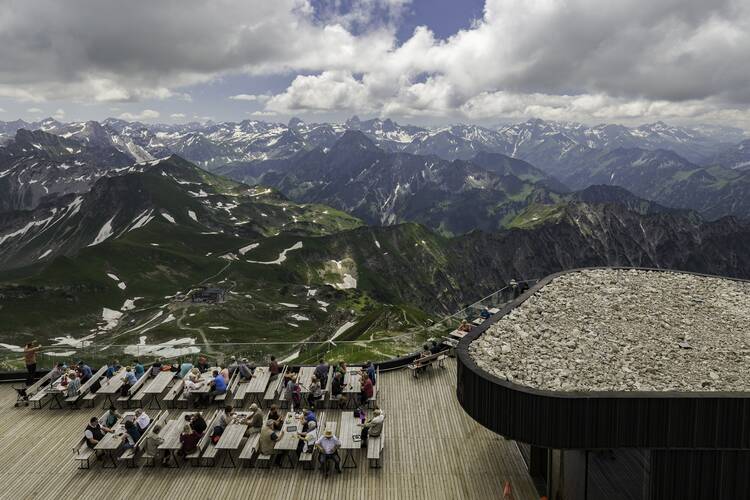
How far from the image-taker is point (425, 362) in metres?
27.0

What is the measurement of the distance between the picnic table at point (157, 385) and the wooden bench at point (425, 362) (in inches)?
517

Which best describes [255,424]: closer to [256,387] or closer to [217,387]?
[256,387]

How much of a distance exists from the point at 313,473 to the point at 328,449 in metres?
1.41

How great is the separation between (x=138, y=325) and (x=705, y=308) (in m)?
138

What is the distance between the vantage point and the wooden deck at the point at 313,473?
58.3ft

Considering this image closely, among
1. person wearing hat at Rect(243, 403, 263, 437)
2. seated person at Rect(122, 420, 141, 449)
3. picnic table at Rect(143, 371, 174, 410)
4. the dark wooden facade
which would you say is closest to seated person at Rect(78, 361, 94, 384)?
picnic table at Rect(143, 371, 174, 410)

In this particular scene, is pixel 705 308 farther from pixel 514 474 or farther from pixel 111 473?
pixel 111 473

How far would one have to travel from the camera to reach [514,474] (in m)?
18.8

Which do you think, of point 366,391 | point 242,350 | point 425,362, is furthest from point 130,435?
point 425,362

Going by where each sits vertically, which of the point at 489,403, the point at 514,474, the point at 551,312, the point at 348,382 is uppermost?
the point at 551,312

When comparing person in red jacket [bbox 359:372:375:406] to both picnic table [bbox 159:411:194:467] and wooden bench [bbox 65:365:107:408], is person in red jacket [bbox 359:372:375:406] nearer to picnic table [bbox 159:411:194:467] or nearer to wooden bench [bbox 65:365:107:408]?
picnic table [bbox 159:411:194:467]

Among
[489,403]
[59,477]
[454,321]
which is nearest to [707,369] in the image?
[489,403]

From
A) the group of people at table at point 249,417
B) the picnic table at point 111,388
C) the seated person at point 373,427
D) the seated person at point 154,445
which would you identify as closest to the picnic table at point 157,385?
the group of people at table at point 249,417

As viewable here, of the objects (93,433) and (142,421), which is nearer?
(93,433)
